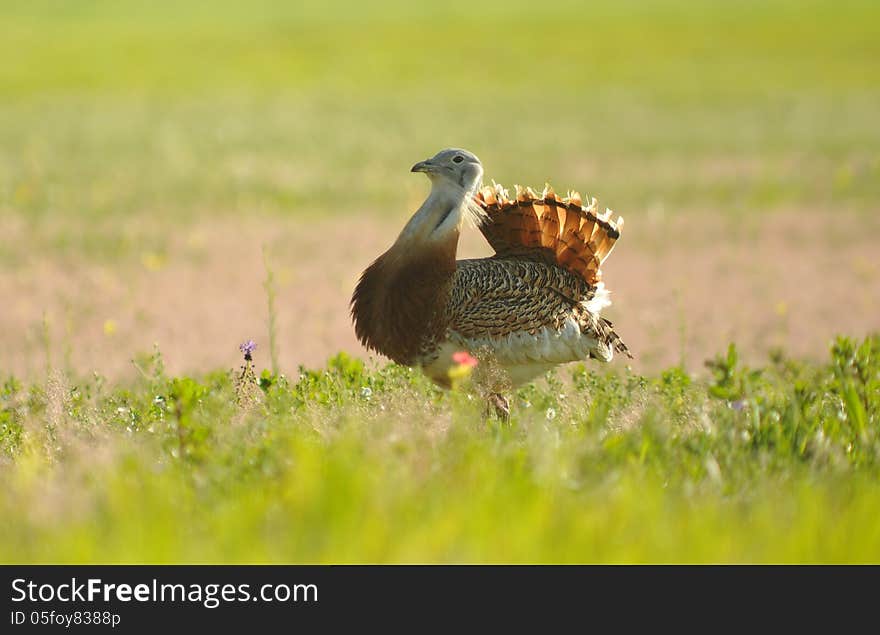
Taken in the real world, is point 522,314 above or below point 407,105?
below

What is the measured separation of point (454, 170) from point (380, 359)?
3008 millimetres

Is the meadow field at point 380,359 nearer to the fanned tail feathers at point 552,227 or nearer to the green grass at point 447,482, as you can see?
the green grass at point 447,482

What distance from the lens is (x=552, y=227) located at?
612cm

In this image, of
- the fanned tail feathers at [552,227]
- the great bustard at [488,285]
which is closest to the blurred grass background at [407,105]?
the fanned tail feathers at [552,227]

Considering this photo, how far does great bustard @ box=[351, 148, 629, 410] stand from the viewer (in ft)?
18.2

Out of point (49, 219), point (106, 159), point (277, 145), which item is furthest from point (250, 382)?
point (277, 145)

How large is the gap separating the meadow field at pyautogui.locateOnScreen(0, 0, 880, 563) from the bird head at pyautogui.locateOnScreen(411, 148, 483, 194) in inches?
36.0

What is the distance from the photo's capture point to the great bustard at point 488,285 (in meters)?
5.54

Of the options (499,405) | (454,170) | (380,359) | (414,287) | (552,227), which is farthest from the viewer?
(380,359)

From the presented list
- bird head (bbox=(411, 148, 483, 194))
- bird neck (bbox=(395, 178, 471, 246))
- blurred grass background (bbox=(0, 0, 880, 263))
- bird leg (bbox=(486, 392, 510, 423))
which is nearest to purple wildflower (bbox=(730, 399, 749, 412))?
bird leg (bbox=(486, 392, 510, 423))

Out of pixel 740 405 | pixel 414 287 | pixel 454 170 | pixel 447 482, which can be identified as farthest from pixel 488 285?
pixel 447 482

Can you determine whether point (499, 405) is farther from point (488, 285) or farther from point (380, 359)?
point (380, 359)

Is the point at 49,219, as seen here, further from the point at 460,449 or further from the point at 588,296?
the point at 460,449

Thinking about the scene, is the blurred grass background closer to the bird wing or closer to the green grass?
the bird wing
